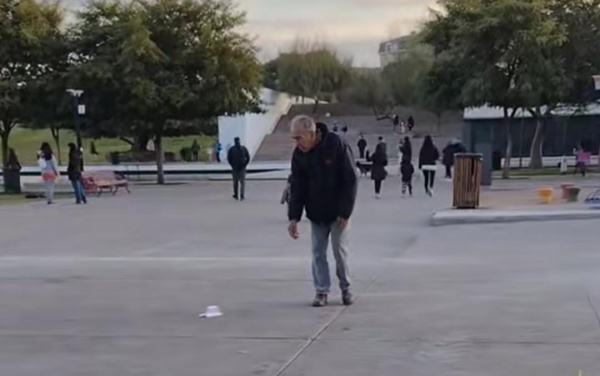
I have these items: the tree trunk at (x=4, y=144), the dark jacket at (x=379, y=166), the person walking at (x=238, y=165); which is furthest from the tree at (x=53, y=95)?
the dark jacket at (x=379, y=166)

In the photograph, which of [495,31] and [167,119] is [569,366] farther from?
[167,119]

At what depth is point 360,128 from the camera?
7388cm

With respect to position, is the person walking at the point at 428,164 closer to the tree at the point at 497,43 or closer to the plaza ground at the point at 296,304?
the tree at the point at 497,43

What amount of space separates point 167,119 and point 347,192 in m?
35.2

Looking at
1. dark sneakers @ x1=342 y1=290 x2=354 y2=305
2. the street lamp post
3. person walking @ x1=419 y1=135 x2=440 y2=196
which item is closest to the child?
person walking @ x1=419 y1=135 x2=440 y2=196

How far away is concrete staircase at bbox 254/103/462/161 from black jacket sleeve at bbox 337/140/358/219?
46515mm

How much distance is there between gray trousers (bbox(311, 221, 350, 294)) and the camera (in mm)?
9242

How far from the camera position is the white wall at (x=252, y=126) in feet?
195

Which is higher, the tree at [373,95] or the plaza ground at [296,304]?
the tree at [373,95]

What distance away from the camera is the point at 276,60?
99.6 m

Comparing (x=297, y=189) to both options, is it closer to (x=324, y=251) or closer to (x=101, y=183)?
(x=324, y=251)

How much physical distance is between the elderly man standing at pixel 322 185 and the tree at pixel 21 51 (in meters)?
31.0

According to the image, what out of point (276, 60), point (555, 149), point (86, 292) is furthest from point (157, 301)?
point (276, 60)

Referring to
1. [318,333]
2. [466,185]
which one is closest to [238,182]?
[466,185]
